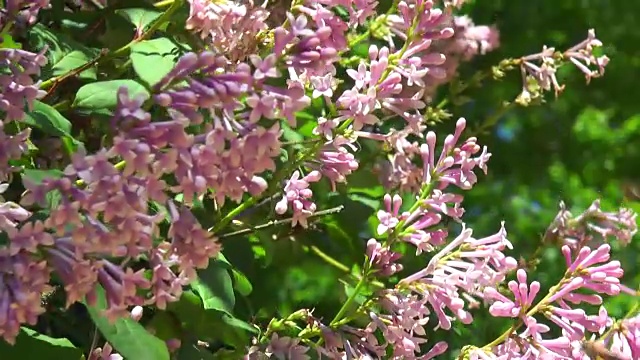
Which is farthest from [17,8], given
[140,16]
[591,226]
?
[591,226]

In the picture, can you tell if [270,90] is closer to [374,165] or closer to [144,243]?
[144,243]

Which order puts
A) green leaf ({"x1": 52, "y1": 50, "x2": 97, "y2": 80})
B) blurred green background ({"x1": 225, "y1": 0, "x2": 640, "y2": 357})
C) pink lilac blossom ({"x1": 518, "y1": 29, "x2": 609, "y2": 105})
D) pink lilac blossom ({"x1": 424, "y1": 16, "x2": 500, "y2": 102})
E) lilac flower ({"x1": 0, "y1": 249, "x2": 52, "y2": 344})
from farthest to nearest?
1. blurred green background ({"x1": 225, "y1": 0, "x2": 640, "y2": 357})
2. pink lilac blossom ({"x1": 424, "y1": 16, "x2": 500, "y2": 102})
3. pink lilac blossom ({"x1": 518, "y1": 29, "x2": 609, "y2": 105})
4. green leaf ({"x1": 52, "y1": 50, "x2": 97, "y2": 80})
5. lilac flower ({"x1": 0, "y1": 249, "x2": 52, "y2": 344})

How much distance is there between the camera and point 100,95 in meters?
0.62

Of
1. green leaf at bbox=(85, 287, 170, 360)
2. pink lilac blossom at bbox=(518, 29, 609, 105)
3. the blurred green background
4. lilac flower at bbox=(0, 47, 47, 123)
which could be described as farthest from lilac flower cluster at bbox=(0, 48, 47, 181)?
the blurred green background

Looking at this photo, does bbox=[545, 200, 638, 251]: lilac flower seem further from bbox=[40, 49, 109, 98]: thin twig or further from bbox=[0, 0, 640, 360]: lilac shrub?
bbox=[40, 49, 109, 98]: thin twig

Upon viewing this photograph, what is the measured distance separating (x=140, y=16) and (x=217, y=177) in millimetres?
270

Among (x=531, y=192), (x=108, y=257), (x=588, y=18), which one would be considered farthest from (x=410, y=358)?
(x=588, y=18)

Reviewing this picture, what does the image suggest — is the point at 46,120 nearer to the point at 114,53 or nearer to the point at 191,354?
the point at 114,53

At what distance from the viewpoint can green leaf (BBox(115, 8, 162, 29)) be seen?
2.37 feet

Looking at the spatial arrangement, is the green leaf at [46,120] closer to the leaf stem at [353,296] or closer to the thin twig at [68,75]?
the thin twig at [68,75]

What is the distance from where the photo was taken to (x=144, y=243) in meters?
0.51

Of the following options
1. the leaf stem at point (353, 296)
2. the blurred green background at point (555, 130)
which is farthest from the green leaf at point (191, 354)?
the blurred green background at point (555, 130)

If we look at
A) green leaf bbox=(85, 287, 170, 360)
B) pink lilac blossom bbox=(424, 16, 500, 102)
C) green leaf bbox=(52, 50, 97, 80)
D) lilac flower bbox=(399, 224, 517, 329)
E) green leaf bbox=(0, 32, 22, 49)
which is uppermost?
green leaf bbox=(0, 32, 22, 49)

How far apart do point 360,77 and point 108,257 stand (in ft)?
0.82
